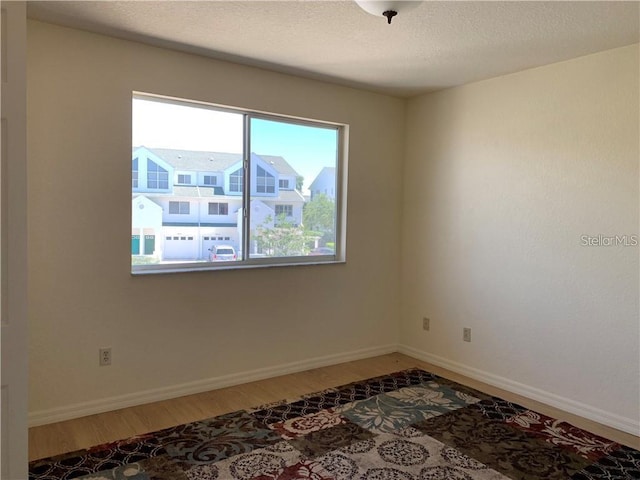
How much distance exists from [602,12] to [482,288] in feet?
7.01

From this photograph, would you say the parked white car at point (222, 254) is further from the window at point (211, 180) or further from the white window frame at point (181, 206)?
the window at point (211, 180)

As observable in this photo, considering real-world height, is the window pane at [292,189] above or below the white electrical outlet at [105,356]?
above

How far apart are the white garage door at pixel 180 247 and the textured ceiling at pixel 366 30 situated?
1.31 m

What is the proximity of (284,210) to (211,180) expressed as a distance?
679 millimetres

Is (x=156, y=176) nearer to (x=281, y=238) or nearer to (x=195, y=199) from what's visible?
(x=195, y=199)

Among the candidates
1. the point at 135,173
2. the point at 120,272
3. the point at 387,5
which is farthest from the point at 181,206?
the point at 387,5

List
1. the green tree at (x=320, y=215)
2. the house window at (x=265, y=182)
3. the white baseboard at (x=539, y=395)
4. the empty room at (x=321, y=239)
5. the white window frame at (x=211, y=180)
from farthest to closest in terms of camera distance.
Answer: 1. the green tree at (x=320, y=215)
2. the house window at (x=265, y=182)
3. the white window frame at (x=211, y=180)
4. the white baseboard at (x=539, y=395)
5. the empty room at (x=321, y=239)

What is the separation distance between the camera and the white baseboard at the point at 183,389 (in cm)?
298

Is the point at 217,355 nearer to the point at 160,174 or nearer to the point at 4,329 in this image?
the point at 160,174

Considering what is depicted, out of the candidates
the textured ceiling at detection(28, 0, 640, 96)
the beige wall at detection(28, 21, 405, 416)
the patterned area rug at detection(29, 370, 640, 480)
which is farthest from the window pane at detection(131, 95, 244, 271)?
the patterned area rug at detection(29, 370, 640, 480)

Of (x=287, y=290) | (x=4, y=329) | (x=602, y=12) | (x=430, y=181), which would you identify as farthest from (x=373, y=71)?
(x=4, y=329)

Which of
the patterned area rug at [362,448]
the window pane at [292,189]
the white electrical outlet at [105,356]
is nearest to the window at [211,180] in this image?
the window pane at [292,189]

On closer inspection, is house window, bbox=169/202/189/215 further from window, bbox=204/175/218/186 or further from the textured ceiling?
the textured ceiling

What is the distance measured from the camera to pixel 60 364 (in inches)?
117
